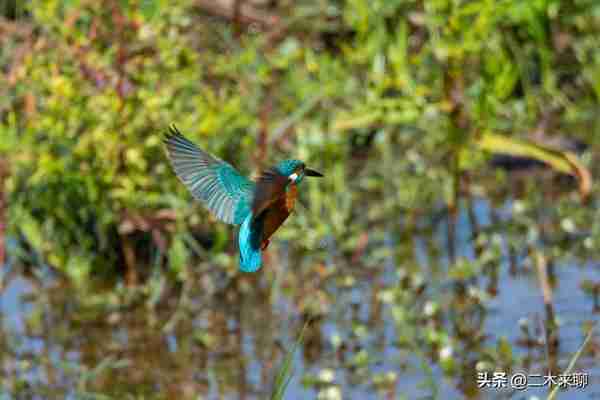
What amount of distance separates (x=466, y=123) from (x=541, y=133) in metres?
1.05

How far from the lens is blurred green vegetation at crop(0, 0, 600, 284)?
4.85 m

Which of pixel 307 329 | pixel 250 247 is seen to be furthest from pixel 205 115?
pixel 250 247

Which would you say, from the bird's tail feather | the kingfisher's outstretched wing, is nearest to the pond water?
the kingfisher's outstretched wing

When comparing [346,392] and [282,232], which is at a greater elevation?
[282,232]

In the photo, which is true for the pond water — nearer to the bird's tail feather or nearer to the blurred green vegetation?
the blurred green vegetation

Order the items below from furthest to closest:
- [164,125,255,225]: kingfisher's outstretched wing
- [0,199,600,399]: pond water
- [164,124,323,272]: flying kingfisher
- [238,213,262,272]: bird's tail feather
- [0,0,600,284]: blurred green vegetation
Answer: [0,0,600,284]: blurred green vegetation < [0,199,600,399]: pond water < [164,125,255,225]: kingfisher's outstretched wing < [238,213,262,272]: bird's tail feather < [164,124,323,272]: flying kingfisher

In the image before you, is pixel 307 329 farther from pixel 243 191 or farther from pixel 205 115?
pixel 243 191

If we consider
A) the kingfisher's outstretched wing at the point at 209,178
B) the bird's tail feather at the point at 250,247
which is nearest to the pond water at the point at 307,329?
the kingfisher's outstretched wing at the point at 209,178

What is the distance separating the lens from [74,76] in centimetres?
489

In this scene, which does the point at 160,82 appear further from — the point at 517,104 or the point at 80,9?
the point at 517,104

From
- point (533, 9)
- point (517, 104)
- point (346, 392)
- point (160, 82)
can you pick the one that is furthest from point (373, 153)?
point (346, 392)

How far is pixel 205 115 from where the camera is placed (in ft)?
16.1

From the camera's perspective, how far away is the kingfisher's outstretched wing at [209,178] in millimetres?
2467

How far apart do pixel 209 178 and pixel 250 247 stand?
1.05ft
